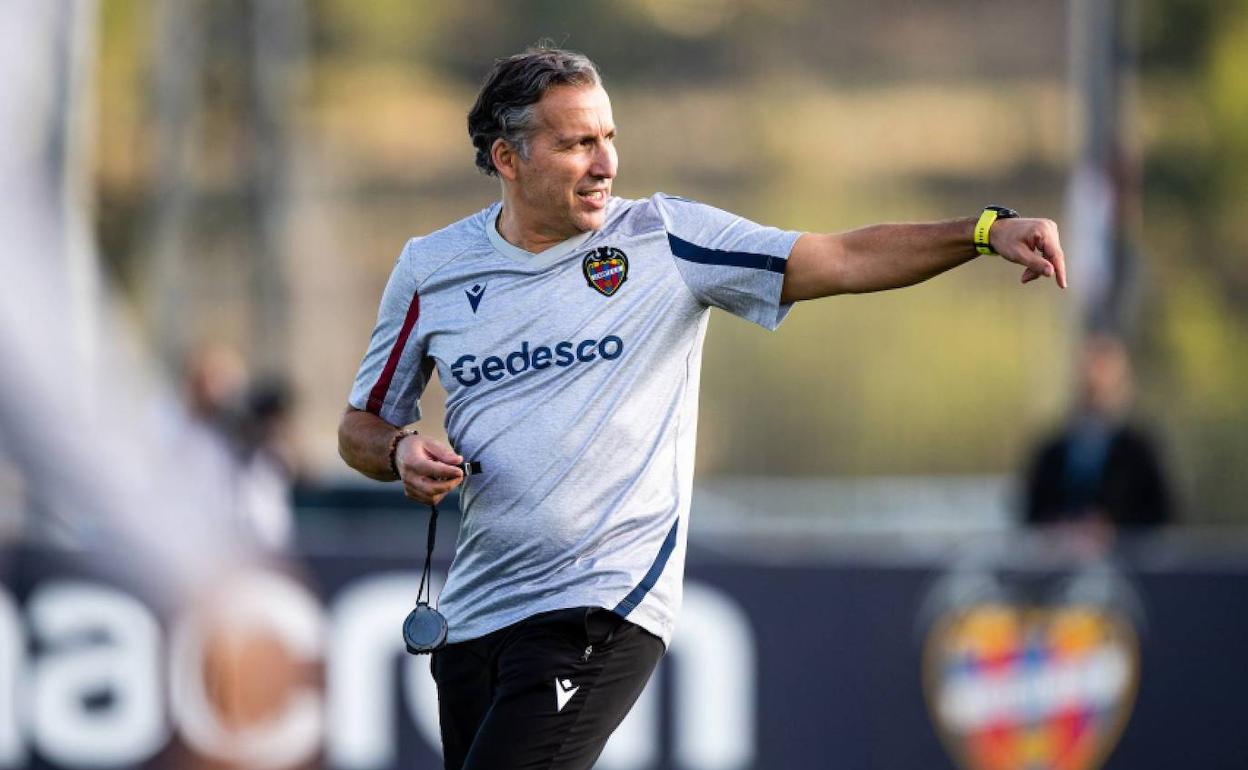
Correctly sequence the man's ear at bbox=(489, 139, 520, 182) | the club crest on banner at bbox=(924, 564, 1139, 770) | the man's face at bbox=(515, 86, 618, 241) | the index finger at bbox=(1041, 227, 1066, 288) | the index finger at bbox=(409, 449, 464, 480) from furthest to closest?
the club crest on banner at bbox=(924, 564, 1139, 770), the man's ear at bbox=(489, 139, 520, 182), the man's face at bbox=(515, 86, 618, 241), the index finger at bbox=(409, 449, 464, 480), the index finger at bbox=(1041, 227, 1066, 288)

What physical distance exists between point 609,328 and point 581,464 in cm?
34

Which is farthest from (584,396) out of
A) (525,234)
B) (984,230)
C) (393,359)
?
(984,230)

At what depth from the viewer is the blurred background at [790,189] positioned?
1845cm

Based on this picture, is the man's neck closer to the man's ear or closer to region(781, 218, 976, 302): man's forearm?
the man's ear

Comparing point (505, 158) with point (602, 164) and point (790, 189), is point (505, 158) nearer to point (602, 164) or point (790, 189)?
point (602, 164)

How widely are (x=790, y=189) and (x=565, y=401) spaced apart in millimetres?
21234

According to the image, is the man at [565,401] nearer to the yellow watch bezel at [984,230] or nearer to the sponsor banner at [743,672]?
the yellow watch bezel at [984,230]

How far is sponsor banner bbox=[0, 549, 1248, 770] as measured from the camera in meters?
9.65

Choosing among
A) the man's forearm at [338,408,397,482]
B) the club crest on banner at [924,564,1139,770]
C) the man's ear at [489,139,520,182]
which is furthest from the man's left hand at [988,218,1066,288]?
the club crest on banner at [924,564,1139,770]

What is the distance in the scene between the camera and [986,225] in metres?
4.94

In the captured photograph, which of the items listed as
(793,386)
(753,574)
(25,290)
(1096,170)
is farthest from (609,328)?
(793,386)

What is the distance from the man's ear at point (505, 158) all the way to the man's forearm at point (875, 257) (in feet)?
2.52

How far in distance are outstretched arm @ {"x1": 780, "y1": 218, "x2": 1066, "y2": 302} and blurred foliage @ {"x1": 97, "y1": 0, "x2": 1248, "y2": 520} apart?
17732mm

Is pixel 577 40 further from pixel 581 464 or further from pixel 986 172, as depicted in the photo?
pixel 581 464
